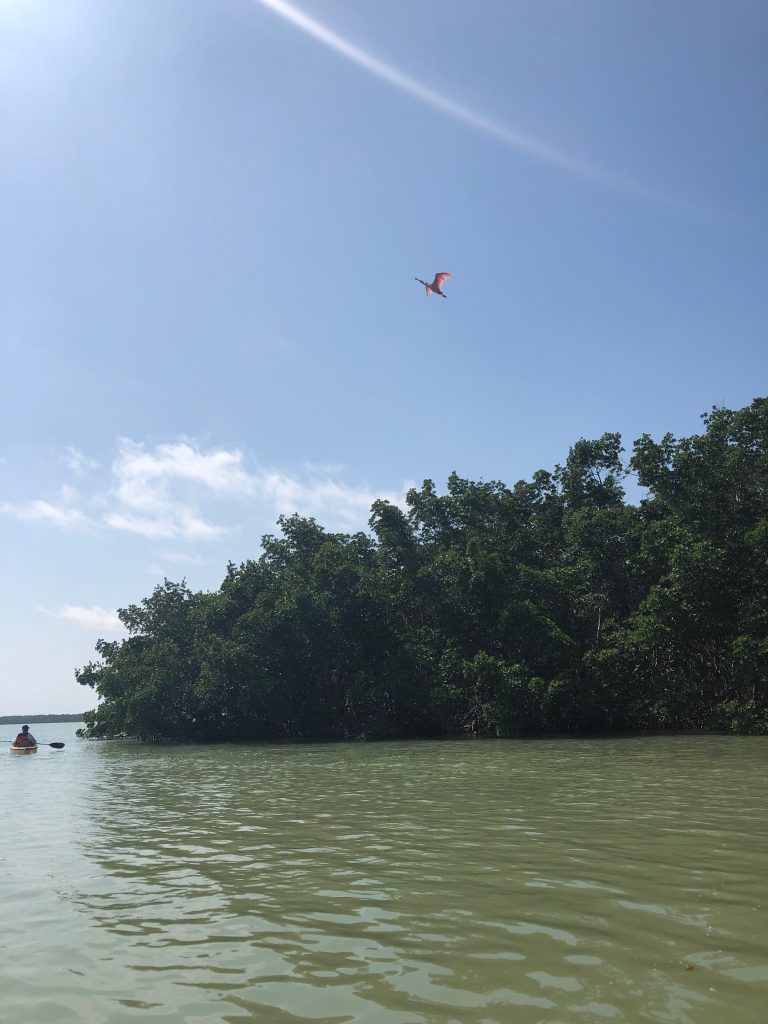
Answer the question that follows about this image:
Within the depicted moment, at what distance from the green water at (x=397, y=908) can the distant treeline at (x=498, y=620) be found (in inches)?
786

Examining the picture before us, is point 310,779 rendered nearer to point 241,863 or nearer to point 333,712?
point 241,863

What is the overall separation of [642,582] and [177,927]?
35.6 meters

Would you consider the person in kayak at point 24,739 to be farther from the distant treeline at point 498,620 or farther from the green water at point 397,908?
the green water at point 397,908

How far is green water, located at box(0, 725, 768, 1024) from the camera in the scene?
15.0 ft

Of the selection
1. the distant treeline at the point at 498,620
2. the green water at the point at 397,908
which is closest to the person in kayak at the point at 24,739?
the distant treeline at the point at 498,620

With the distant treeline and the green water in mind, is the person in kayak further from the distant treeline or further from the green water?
the green water

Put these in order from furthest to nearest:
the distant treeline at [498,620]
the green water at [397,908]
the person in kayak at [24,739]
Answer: the person in kayak at [24,739] < the distant treeline at [498,620] < the green water at [397,908]

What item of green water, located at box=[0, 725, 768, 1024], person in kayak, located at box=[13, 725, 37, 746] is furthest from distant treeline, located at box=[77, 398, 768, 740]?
green water, located at box=[0, 725, 768, 1024]

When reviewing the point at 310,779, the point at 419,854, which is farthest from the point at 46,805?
the point at 419,854

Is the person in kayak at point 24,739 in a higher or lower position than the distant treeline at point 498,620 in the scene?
lower

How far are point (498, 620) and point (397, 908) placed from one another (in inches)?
1227

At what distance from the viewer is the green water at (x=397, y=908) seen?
15.0 feet

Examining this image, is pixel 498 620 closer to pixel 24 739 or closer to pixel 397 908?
pixel 24 739

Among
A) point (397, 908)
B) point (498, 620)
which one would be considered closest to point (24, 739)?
point (498, 620)
